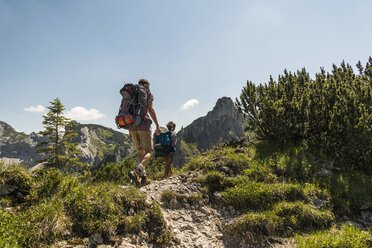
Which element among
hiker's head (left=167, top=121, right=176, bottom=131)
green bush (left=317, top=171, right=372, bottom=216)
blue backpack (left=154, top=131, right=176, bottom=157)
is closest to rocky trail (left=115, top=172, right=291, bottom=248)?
blue backpack (left=154, top=131, right=176, bottom=157)

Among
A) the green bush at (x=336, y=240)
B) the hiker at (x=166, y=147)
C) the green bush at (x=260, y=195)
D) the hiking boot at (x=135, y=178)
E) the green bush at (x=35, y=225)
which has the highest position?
the hiker at (x=166, y=147)

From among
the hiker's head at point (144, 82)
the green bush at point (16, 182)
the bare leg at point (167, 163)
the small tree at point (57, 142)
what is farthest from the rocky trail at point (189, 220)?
the small tree at point (57, 142)

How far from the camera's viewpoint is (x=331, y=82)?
831 centimetres

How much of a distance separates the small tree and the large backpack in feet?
83.1

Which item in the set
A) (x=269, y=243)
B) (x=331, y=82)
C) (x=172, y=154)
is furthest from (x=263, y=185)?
(x=331, y=82)

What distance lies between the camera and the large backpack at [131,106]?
510cm

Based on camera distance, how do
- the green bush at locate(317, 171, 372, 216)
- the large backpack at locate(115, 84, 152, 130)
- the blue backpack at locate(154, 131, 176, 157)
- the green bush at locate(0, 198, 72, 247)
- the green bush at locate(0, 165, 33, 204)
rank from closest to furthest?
1. the green bush at locate(0, 198, 72, 247)
2. the green bush at locate(0, 165, 33, 204)
3. the large backpack at locate(115, 84, 152, 130)
4. the green bush at locate(317, 171, 372, 216)
5. the blue backpack at locate(154, 131, 176, 157)

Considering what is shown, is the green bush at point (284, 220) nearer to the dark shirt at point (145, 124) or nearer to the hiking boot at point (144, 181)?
the hiking boot at point (144, 181)

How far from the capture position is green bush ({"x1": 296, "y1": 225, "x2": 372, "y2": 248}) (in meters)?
3.51

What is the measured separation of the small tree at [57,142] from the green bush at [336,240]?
28.5 m

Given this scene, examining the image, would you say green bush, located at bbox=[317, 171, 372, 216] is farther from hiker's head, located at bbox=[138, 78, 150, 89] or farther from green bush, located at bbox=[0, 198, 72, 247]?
green bush, located at bbox=[0, 198, 72, 247]

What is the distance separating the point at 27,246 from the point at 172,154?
4.80 meters

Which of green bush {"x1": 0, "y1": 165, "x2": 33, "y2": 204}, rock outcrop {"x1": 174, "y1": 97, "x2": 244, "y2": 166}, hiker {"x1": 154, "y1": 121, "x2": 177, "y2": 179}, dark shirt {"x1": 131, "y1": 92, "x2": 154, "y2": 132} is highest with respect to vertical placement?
rock outcrop {"x1": 174, "y1": 97, "x2": 244, "y2": 166}

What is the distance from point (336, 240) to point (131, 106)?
5.18 meters
